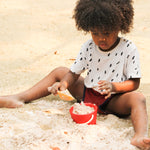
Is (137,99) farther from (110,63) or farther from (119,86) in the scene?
(110,63)

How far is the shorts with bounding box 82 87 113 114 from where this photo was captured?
1847 millimetres

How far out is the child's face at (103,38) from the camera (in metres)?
1.70

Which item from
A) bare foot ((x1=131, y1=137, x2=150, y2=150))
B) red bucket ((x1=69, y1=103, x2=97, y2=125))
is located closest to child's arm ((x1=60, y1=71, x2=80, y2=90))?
red bucket ((x1=69, y1=103, x2=97, y2=125))

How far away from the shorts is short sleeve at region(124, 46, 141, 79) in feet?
0.71

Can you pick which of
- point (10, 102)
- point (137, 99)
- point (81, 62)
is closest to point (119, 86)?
point (137, 99)

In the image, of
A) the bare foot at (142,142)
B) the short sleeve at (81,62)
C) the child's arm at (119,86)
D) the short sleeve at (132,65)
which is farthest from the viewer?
the short sleeve at (81,62)

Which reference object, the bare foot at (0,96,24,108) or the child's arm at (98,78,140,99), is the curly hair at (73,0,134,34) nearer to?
the child's arm at (98,78,140,99)

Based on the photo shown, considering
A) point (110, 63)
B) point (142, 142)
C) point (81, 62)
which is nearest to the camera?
point (142, 142)

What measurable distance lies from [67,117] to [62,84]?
0.77ft

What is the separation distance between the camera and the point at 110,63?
1850 mm

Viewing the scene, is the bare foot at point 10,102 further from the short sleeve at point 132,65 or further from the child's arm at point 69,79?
the short sleeve at point 132,65

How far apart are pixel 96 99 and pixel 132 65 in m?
0.34

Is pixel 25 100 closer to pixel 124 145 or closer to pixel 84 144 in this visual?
pixel 84 144

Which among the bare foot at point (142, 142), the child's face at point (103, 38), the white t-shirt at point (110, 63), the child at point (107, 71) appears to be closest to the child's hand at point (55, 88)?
the child at point (107, 71)
